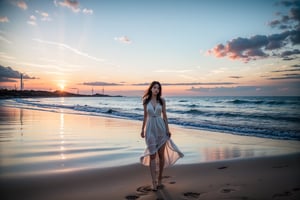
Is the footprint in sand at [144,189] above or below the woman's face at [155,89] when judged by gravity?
below

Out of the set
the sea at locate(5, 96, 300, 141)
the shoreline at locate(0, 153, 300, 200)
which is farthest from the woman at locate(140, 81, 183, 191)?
the sea at locate(5, 96, 300, 141)

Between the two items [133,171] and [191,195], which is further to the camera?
[133,171]

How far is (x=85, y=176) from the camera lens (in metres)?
5.72

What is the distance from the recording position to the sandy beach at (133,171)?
15.5 ft

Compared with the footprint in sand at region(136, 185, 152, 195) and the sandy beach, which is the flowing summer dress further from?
the sandy beach

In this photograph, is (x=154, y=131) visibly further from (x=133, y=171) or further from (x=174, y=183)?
(x=133, y=171)

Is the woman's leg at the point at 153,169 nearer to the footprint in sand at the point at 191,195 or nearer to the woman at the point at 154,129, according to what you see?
the woman at the point at 154,129

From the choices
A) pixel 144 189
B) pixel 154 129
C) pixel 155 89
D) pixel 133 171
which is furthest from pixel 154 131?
pixel 133 171

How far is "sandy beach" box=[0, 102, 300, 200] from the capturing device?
186 inches

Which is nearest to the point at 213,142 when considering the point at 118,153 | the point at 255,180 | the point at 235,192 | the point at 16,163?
the point at 118,153

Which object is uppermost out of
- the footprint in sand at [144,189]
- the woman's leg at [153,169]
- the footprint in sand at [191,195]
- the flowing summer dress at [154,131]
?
the flowing summer dress at [154,131]

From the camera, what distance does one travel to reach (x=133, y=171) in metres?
6.24

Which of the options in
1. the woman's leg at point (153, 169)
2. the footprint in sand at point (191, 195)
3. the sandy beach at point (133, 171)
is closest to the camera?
the footprint in sand at point (191, 195)

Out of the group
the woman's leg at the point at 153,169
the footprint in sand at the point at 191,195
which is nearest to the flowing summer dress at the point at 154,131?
the woman's leg at the point at 153,169
